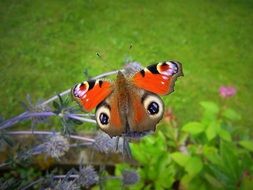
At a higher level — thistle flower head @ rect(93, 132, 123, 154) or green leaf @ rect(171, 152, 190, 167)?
thistle flower head @ rect(93, 132, 123, 154)

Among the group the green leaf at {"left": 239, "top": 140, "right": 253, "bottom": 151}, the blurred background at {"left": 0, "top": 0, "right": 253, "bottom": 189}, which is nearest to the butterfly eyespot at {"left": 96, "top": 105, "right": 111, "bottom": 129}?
the green leaf at {"left": 239, "top": 140, "right": 253, "bottom": 151}

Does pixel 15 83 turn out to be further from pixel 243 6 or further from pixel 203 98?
pixel 243 6

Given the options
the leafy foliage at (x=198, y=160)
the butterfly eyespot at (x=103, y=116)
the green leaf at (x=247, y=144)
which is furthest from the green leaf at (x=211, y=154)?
the butterfly eyespot at (x=103, y=116)

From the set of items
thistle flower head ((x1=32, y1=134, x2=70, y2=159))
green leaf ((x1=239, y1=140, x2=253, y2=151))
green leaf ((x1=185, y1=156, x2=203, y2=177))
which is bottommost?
green leaf ((x1=185, y1=156, x2=203, y2=177))

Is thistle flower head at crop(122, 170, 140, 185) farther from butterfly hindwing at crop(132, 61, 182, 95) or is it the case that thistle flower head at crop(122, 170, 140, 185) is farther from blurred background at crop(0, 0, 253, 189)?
blurred background at crop(0, 0, 253, 189)

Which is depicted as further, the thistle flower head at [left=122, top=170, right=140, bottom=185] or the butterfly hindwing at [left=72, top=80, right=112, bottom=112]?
the thistle flower head at [left=122, top=170, right=140, bottom=185]

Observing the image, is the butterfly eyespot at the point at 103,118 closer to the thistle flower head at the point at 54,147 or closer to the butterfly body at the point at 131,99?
the butterfly body at the point at 131,99
